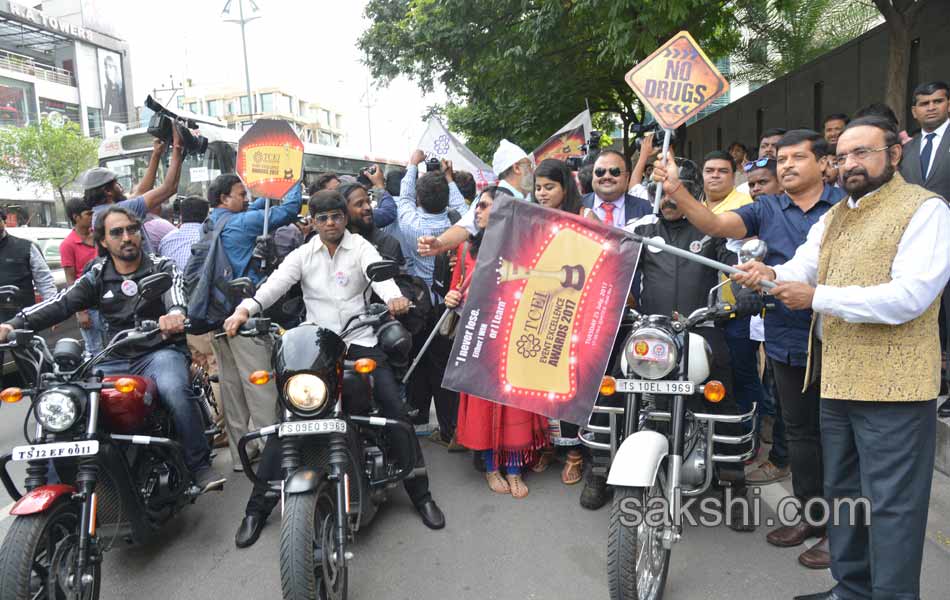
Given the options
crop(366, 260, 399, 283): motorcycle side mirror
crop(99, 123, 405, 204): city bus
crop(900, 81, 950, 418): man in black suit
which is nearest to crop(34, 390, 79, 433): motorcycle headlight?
crop(366, 260, 399, 283): motorcycle side mirror

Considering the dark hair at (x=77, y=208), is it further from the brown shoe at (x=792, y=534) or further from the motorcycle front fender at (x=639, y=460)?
the brown shoe at (x=792, y=534)

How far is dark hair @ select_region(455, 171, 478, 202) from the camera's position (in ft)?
23.6

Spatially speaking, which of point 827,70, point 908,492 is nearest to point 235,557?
point 908,492

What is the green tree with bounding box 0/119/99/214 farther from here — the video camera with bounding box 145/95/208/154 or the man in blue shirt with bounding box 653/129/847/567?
the man in blue shirt with bounding box 653/129/847/567

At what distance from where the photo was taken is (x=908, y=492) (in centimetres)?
247

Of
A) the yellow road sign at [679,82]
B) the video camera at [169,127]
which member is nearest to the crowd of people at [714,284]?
the video camera at [169,127]

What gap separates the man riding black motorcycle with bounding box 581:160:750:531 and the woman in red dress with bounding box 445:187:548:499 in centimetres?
59

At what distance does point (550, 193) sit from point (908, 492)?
241 cm

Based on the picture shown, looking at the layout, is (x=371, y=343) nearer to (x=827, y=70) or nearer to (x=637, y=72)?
(x=637, y=72)

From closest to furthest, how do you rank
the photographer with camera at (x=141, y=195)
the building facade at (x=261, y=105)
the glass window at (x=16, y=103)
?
the photographer with camera at (x=141, y=195), the glass window at (x=16, y=103), the building facade at (x=261, y=105)

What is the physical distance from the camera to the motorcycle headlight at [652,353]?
3.04m

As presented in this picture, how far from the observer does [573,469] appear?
176 inches

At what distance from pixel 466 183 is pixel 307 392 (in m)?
4.62

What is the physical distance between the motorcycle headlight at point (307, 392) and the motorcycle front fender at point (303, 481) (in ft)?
0.86
